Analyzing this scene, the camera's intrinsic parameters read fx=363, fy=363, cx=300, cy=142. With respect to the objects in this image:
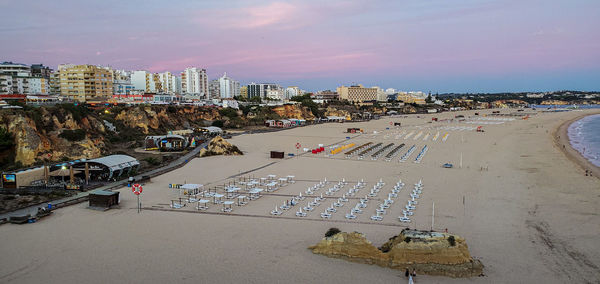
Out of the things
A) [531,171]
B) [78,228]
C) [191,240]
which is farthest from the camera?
[531,171]

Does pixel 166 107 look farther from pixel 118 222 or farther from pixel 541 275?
pixel 541 275

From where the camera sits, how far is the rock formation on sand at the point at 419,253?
11.0m

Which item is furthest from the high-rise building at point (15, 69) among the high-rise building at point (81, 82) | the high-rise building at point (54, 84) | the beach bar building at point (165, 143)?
the beach bar building at point (165, 143)

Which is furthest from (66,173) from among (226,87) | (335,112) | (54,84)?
(226,87)

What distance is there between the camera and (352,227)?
48.6 feet

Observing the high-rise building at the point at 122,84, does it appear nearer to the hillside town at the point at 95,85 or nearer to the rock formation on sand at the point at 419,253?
the hillside town at the point at 95,85

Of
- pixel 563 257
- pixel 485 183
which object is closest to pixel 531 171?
pixel 485 183

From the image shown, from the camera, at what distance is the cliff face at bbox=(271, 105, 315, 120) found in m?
91.7

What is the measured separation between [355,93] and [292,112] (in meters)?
74.3

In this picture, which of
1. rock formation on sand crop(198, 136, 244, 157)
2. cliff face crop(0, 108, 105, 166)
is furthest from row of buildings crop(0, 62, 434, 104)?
rock formation on sand crop(198, 136, 244, 157)

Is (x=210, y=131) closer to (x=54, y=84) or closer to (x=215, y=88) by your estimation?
(x=54, y=84)

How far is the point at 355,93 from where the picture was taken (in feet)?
531

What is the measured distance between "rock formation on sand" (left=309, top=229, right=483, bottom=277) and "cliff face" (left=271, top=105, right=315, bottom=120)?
78901 millimetres

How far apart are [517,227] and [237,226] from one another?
1155cm
